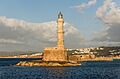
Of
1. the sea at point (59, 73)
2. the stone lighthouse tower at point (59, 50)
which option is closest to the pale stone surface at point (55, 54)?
the stone lighthouse tower at point (59, 50)

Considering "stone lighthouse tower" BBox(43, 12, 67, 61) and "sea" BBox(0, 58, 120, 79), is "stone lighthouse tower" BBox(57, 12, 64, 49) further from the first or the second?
"sea" BBox(0, 58, 120, 79)

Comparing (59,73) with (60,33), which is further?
(60,33)

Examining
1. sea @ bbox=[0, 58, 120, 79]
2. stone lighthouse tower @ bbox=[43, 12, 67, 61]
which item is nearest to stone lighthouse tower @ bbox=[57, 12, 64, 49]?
stone lighthouse tower @ bbox=[43, 12, 67, 61]

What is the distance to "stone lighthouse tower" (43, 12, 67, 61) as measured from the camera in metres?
130

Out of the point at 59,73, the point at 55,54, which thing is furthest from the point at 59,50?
the point at 59,73

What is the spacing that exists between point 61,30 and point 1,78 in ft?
196

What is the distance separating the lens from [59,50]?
424 feet

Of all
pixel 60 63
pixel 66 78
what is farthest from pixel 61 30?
pixel 66 78

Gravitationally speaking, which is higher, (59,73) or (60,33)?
(60,33)

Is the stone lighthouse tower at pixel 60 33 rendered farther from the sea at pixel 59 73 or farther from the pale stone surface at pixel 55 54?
the sea at pixel 59 73

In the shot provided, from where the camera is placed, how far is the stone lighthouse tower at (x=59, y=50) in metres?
130

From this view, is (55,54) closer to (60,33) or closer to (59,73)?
(60,33)

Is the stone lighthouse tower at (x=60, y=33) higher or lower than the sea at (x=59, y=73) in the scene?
higher

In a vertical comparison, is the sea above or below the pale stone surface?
below
